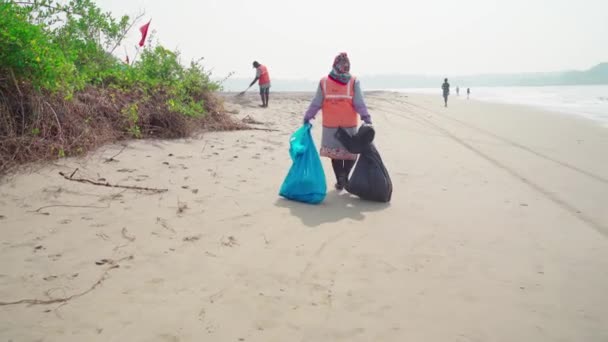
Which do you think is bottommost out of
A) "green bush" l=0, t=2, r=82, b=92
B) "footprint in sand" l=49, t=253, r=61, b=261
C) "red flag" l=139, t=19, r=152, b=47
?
"footprint in sand" l=49, t=253, r=61, b=261

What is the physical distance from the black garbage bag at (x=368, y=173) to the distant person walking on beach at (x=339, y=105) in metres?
0.20

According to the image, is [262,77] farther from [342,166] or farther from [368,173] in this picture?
[368,173]

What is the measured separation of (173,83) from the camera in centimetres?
716

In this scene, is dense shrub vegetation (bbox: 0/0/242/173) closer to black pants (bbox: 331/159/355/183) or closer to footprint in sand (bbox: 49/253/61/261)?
footprint in sand (bbox: 49/253/61/261)

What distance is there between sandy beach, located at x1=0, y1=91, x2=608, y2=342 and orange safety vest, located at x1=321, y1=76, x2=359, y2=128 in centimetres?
85

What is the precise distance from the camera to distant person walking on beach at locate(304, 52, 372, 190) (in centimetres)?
431

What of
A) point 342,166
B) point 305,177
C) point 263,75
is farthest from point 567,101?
point 305,177

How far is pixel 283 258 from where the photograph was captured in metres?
2.86

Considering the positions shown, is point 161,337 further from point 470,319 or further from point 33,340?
point 470,319

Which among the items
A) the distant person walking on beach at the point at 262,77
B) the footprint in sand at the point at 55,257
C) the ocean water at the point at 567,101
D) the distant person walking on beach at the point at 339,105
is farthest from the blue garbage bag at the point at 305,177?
the ocean water at the point at 567,101

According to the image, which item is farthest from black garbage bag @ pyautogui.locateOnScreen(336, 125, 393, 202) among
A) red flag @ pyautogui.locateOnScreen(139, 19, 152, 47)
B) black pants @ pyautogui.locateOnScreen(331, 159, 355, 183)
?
red flag @ pyautogui.locateOnScreen(139, 19, 152, 47)

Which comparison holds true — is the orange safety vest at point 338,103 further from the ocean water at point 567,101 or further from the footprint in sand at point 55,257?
the ocean water at point 567,101

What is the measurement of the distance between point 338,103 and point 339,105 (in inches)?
1.0

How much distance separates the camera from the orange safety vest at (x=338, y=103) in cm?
435
